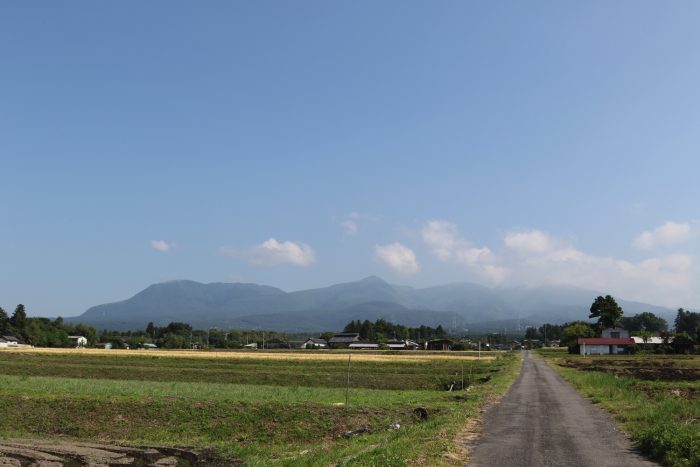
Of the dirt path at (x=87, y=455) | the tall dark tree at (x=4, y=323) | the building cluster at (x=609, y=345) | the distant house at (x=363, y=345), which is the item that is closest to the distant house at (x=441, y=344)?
the distant house at (x=363, y=345)

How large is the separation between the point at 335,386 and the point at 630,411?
2632cm

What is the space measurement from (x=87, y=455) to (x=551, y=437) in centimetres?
1785

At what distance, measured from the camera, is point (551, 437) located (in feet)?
64.8

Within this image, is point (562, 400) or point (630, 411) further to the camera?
point (562, 400)

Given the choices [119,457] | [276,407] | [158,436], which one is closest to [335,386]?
[276,407]

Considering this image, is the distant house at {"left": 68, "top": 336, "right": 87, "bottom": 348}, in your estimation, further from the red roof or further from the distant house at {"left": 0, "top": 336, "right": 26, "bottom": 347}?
the red roof

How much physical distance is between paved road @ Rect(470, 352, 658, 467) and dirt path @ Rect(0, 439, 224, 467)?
36.0 ft

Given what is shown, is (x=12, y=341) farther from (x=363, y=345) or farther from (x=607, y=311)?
(x=607, y=311)

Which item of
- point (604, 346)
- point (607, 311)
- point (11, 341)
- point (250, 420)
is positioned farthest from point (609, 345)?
point (11, 341)

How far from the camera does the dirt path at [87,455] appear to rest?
70.1 ft

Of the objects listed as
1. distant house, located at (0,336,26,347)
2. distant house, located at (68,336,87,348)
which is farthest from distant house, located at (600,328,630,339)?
distant house, located at (0,336,26,347)

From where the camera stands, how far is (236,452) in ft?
77.3

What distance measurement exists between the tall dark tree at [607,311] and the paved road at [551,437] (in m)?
132

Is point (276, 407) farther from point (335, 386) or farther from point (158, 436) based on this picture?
point (335, 386)
